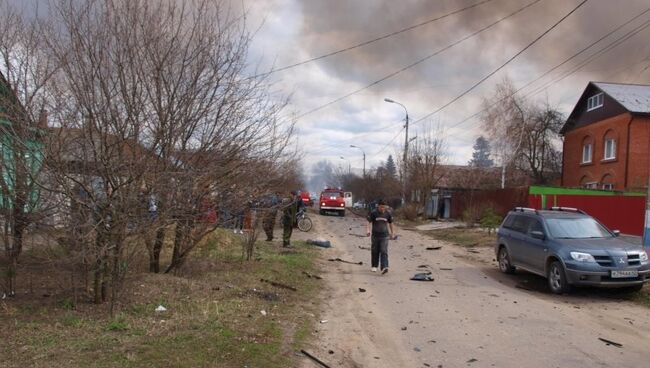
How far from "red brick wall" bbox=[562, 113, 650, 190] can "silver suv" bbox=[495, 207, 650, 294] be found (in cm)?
2101

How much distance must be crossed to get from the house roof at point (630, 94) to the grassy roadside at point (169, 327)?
3111 cm

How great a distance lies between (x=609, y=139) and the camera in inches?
1421

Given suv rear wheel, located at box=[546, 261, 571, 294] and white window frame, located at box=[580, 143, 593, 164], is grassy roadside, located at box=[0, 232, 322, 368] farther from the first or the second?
white window frame, located at box=[580, 143, 593, 164]

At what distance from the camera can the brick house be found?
3312cm

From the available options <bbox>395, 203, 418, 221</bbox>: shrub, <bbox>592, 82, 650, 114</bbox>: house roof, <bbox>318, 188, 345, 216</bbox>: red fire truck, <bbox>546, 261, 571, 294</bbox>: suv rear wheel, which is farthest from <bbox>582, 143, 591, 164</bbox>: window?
<bbox>546, 261, 571, 294</bbox>: suv rear wheel

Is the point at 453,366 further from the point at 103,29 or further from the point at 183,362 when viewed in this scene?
the point at 103,29

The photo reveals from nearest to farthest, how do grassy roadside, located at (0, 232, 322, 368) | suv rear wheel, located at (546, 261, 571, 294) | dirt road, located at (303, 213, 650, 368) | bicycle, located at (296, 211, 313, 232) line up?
grassy roadside, located at (0, 232, 322, 368)
dirt road, located at (303, 213, 650, 368)
suv rear wheel, located at (546, 261, 571, 294)
bicycle, located at (296, 211, 313, 232)

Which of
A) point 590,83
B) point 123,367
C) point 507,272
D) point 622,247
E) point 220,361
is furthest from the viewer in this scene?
point 590,83

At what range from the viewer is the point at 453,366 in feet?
18.9

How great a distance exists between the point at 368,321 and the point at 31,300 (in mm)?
4284

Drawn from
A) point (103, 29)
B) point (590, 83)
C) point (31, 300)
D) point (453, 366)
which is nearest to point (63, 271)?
point (31, 300)

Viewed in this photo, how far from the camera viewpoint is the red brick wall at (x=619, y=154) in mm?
32906

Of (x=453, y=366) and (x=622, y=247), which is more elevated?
(x=622, y=247)

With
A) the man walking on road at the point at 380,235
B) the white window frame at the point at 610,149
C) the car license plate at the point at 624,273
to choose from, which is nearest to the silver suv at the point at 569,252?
the car license plate at the point at 624,273
